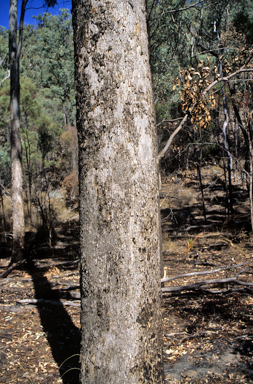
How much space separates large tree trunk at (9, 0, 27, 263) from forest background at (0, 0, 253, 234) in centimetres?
250

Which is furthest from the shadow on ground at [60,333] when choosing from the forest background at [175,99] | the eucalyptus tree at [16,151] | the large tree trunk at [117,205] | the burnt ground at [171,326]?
the eucalyptus tree at [16,151]

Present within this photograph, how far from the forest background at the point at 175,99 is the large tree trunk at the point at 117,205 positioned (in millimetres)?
954

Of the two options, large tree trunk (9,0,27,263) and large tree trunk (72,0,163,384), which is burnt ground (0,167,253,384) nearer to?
large tree trunk (72,0,163,384)

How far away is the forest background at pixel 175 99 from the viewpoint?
17.1 ft

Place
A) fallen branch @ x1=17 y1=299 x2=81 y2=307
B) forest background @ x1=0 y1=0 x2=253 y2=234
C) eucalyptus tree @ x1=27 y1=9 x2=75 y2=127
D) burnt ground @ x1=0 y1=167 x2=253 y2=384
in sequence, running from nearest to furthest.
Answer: burnt ground @ x1=0 y1=167 x2=253 y2=384
fallen branch @ x1=17 y1=299 x2=81 y2=307
forest background @ x1=0 y1=0 x2=253 y2=234
eucalyptus tree @ x1=27 y1=9 x2=75 y2=127

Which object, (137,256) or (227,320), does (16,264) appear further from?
(137,256)

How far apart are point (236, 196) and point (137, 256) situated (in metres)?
18.1

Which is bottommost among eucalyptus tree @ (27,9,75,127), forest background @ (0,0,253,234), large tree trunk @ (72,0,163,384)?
large tree trunk @ (72,0,163,384)

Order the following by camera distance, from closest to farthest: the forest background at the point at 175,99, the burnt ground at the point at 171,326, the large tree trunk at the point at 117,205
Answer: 1. the large tree trunk at the point at 117,205
2. the burnt ground at the point at 171,326
3. the forest background at the point at 175,99

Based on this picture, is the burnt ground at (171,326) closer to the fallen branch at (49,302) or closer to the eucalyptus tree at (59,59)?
the fallen branch at (49,302)

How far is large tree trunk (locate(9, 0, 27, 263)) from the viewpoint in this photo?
8.44 metres

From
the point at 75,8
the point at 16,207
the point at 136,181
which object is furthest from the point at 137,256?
the point at 16,207

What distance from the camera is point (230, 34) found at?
12555mm

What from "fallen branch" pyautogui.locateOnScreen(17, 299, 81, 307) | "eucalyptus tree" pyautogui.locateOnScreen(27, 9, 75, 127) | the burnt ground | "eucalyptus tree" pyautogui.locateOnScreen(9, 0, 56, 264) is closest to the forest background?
"eucalyptus tree" pyautogui.locateOnScreen(27, 9, 75, 127)
